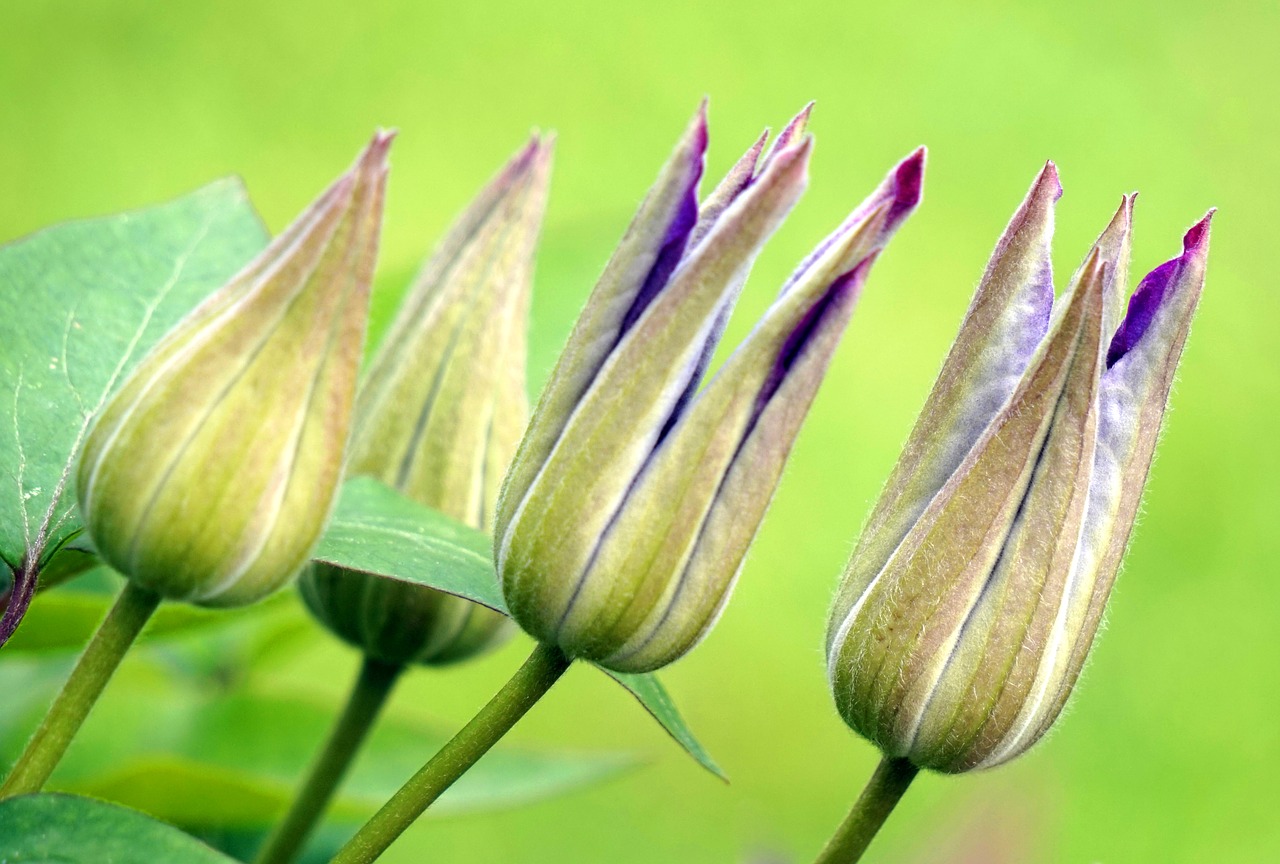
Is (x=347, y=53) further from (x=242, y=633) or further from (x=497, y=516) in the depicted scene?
(x=497, y=516)

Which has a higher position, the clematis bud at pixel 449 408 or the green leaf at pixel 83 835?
the clematis bud at pixel 449 408

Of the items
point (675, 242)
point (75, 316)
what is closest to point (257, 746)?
point (75, 316)

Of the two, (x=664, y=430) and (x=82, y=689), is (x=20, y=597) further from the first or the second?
(x=664, y=430)

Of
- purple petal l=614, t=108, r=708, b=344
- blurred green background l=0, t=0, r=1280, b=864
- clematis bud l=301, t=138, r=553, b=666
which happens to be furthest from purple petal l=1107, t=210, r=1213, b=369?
blurred green background l=0, t=0, r=1280, b=864

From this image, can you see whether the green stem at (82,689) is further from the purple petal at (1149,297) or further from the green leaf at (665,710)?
the purple petal at (1149,297)

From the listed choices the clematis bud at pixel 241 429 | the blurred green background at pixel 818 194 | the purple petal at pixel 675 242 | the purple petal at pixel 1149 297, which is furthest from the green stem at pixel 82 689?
the blurred green background at pixel 818 194

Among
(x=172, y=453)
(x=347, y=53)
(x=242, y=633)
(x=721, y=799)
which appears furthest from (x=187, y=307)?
(x=347, y=53)

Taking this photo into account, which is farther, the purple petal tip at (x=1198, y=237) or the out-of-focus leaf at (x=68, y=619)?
the out-of-focus leaf at (x=68, y=619)
